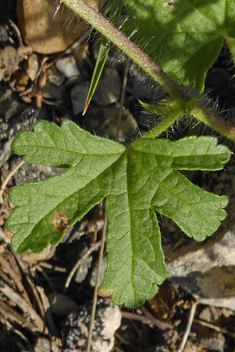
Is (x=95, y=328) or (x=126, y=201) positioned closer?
(x=126, y=201)

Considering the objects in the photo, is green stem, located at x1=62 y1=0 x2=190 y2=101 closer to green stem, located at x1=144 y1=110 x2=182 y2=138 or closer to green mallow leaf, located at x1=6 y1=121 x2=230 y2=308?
green stem, located at x1=144 y1=110 x2=182 y2=138

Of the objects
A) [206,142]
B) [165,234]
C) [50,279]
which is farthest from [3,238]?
[206,142]

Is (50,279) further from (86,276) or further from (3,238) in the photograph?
(3,238)

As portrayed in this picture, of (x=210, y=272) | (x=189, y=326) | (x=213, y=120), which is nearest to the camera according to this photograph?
(x=213, y=120)

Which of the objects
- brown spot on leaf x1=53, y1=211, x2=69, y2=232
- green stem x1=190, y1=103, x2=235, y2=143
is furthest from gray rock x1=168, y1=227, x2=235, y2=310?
brown spot on leaf x1=53, y1=211, x2=69, y2=232

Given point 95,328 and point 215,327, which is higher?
point 215,327

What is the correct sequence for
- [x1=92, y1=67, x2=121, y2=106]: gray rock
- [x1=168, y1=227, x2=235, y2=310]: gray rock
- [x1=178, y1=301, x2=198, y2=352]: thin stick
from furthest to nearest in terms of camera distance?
[x1=92, y1=67, x2=121, y2=106]: gray rock
[x1=178, y1=301, x2=198, y2=352]: thin stick
[x1=168, y1=227, x2=235, y2=310]: gray rock

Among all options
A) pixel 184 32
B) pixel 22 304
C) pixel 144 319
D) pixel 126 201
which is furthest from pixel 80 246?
pixel 184 32

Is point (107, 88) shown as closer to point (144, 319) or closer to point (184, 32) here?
point (184, 32)
